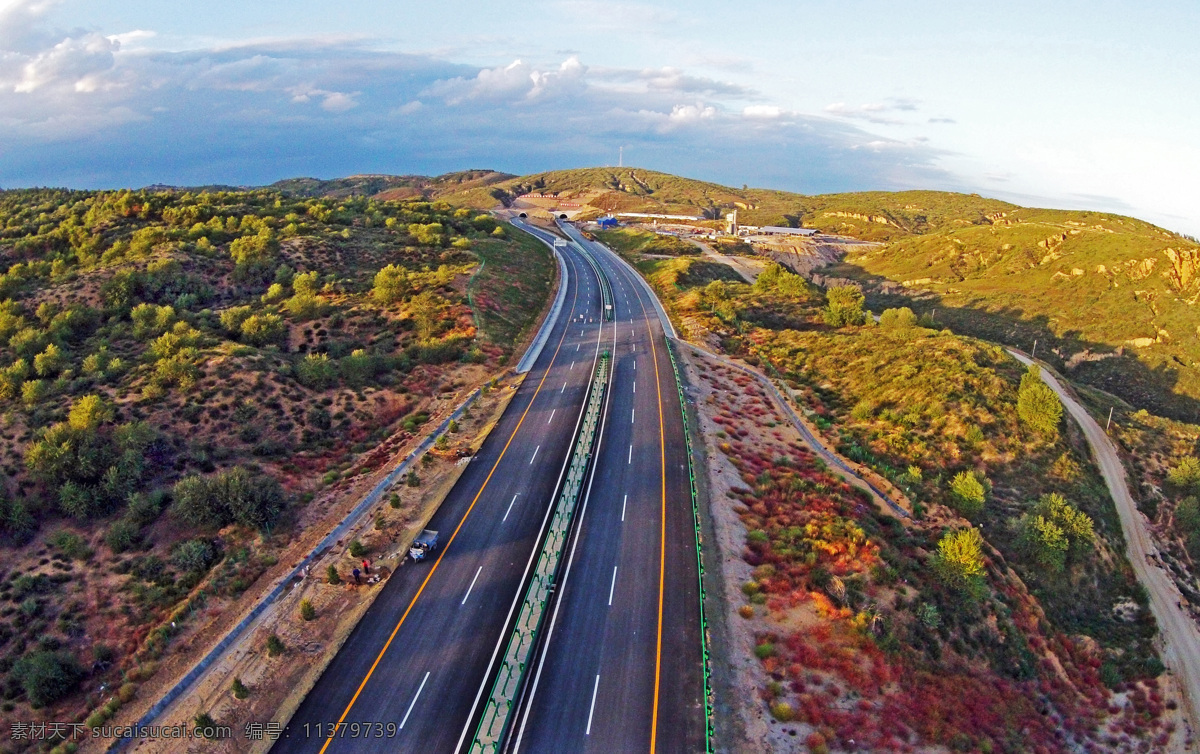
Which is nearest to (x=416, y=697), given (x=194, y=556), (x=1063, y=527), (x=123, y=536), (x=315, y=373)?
(x=194, y=556)

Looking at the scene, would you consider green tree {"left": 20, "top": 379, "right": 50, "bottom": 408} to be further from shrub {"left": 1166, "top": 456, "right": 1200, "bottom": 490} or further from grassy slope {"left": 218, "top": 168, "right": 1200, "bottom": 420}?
grassy slope {"left": 218, "top": 168, "right": 1200, "bottom": 420}

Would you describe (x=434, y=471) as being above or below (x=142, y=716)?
above

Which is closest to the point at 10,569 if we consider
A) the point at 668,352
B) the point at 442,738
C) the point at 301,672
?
the point at 301,672

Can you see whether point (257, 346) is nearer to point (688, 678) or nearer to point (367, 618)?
point (367, 618)

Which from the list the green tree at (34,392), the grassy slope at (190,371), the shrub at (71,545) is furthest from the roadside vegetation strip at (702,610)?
the green tree at (34,392)

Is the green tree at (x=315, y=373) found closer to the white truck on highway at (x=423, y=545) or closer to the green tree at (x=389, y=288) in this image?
the green tree at (x=389, y=288)

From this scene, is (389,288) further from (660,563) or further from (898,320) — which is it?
(898,320)
